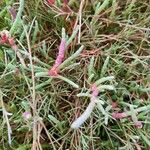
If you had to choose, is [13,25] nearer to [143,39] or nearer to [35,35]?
[35,35]

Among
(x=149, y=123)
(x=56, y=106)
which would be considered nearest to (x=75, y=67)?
(x=56, y=106)

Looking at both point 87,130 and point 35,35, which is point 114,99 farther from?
point 35,35

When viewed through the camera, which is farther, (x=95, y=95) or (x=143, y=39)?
(x=143, y=39)

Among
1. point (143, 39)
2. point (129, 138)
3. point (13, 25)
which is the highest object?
point (13, 25)

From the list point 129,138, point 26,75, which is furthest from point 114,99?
point 26,75

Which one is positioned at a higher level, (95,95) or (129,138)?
(95,95)

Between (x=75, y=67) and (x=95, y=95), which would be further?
(x=75, y=67)
